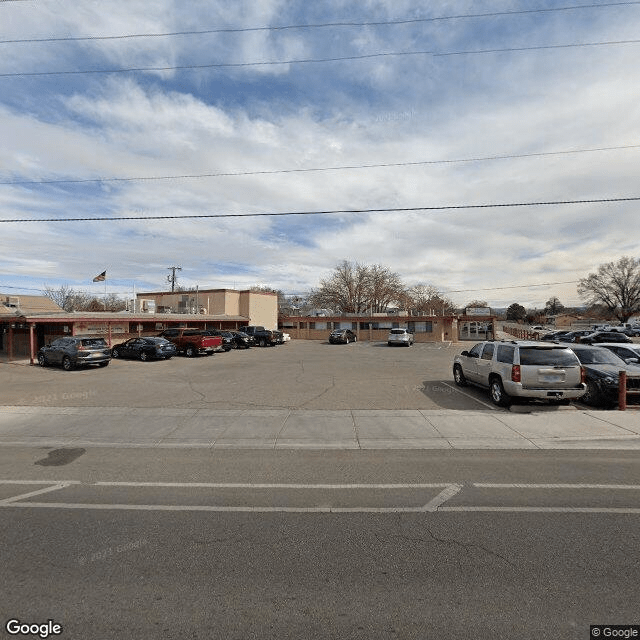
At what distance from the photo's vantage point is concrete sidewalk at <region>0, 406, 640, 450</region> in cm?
730

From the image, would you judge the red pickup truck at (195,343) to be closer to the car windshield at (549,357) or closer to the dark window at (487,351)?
the dark window at (487,351)

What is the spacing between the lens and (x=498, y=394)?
10133mm

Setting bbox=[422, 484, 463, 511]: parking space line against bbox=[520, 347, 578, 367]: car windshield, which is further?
bbox=[520, 347, 578, 367]: car windshield

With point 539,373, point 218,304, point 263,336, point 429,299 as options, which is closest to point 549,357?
point 539,373

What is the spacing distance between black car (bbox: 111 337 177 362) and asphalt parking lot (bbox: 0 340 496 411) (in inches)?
125

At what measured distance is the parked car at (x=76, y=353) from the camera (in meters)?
18.4

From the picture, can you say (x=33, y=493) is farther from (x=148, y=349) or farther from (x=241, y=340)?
(x=241, y=340)

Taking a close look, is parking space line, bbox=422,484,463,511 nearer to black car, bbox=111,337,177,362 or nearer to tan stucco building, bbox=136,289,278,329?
black car, bbox=111,337,177,362

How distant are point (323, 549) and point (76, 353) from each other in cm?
1873

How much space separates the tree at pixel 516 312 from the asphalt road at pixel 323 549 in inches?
5711

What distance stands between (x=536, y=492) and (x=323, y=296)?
64768 millimetres

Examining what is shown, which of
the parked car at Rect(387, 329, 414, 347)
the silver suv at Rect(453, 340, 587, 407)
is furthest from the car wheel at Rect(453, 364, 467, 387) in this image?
the parked car at Rect(387, 329, 414, 347)

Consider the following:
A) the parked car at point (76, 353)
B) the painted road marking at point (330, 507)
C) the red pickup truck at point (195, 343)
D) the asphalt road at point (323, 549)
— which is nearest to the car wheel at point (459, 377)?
the asphalt road at point (323, 549)

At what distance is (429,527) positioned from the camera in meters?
4.09
